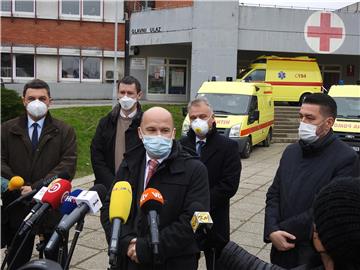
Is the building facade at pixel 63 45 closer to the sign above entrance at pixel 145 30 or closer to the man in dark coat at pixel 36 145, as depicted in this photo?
the sign above entrance at pixel 145 30

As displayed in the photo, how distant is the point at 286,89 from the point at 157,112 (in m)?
21.0

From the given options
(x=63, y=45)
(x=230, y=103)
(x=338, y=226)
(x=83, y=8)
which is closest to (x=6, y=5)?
(x=63, y=45)

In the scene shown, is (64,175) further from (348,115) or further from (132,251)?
(348,115)

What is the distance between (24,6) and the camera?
1134 inches

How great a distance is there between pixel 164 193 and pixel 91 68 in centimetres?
2818

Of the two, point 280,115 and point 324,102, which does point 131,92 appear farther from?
point 280,115

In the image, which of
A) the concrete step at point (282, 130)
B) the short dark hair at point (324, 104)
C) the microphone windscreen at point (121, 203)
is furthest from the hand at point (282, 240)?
the concrete step at point (282, 130)

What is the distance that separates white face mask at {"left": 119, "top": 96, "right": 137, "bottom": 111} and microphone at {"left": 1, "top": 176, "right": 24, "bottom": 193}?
4.98 feet

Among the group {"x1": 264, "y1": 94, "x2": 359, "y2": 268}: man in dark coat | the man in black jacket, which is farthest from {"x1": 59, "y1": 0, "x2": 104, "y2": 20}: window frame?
the man in black jacket

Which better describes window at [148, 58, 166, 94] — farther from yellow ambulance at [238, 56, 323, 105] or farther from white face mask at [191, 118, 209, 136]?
white face mask at [191, 118, 209, 136]

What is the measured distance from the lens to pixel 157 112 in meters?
2.96

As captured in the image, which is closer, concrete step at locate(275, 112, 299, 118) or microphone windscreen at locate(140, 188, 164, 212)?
microphone windscreen at locate(140, 188, 164, 212)

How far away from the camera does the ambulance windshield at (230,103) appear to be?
577 inches

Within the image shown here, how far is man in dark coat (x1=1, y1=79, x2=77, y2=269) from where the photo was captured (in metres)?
3.97
